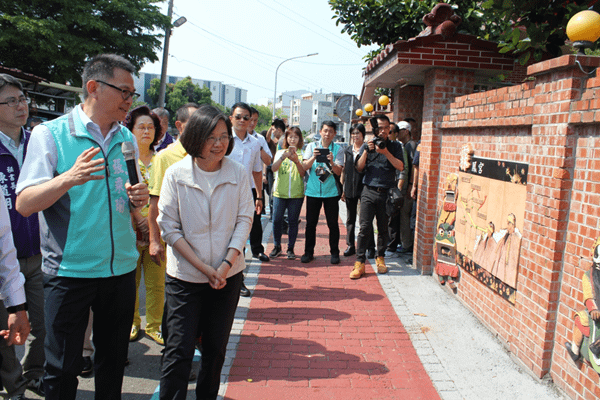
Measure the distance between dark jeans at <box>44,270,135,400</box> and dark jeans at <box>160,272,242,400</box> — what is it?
0.84 ft

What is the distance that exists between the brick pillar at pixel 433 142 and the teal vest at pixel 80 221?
4.57m

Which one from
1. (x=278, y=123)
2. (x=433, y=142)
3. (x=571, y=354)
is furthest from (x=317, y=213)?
(x=571, y=354)

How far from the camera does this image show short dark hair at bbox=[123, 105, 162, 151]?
13.6 ft

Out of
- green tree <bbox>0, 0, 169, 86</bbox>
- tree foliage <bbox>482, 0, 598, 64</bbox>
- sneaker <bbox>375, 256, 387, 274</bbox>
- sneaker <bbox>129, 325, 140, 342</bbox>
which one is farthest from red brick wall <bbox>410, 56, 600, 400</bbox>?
green tree <bbox>0, 0, 169, 86</bbox>

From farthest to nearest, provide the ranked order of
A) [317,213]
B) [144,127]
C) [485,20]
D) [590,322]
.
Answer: [317,213], [485,20], [144,127], [590,322]

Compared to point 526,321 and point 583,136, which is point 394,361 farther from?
point 583,136

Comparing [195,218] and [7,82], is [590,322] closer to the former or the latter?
A: [195,218]

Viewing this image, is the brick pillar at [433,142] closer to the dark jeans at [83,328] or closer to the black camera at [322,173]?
the black camera at [322,173]

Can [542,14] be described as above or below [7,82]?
above

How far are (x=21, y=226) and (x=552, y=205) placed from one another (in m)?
3.81

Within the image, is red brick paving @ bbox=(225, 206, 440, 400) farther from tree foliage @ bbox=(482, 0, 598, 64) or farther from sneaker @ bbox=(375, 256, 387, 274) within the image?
tree foliage @ bbox=(482, 0, 598, 64)

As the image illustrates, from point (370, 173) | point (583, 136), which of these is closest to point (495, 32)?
point (370, 173)

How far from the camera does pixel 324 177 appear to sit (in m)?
6.97

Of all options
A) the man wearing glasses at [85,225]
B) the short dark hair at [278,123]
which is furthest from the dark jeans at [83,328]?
the short dark hair at [278,123]
